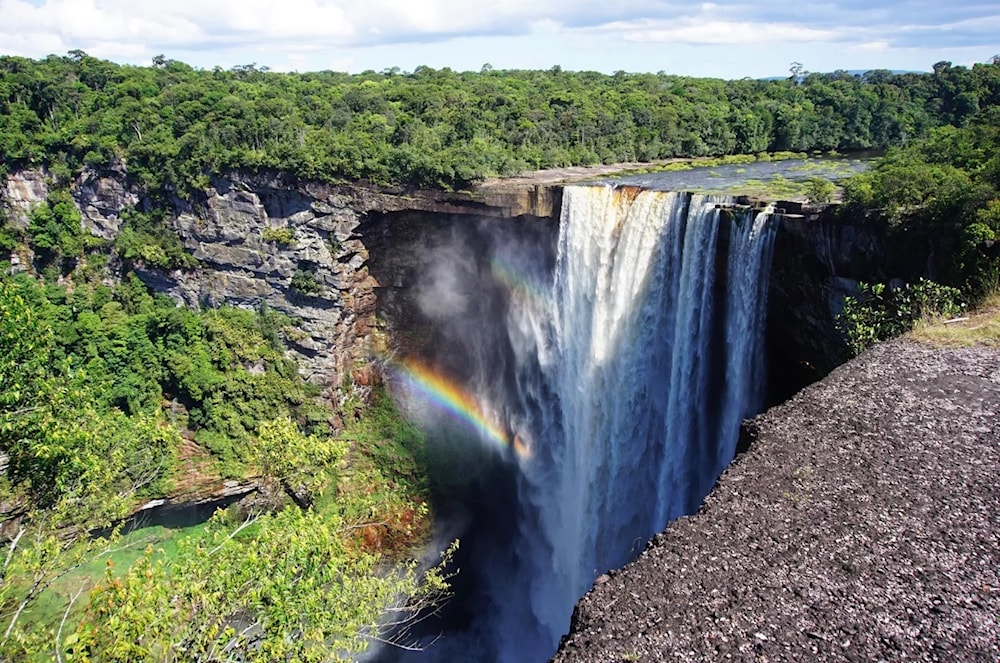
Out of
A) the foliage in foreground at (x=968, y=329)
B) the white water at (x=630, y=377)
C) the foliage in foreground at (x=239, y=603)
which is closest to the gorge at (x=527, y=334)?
the white water at (x=630, y=377)

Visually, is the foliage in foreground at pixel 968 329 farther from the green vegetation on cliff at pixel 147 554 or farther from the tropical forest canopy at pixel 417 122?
the tropical forest canopy at pixel 417 122

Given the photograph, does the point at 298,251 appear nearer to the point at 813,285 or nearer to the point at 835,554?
the point at 813,285

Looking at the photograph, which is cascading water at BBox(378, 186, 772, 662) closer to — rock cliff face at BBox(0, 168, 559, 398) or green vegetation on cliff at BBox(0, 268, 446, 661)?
rock cliff face at BBox(0, 168, 559, 398)

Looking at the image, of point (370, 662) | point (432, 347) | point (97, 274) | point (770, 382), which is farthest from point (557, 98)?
point (370, 662)

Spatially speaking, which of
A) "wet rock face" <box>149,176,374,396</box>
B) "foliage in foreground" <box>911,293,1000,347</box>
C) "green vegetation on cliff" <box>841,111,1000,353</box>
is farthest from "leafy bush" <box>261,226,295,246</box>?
"foliage in foreground" <box>911,293,1000,347</box>

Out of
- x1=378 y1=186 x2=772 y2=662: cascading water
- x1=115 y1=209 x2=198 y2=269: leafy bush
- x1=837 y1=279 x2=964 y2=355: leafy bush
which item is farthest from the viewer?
x1=115 y1=209 x2=198 y2=269: leafy bush

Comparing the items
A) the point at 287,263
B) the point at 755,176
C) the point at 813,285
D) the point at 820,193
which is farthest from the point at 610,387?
the point at 287,263
